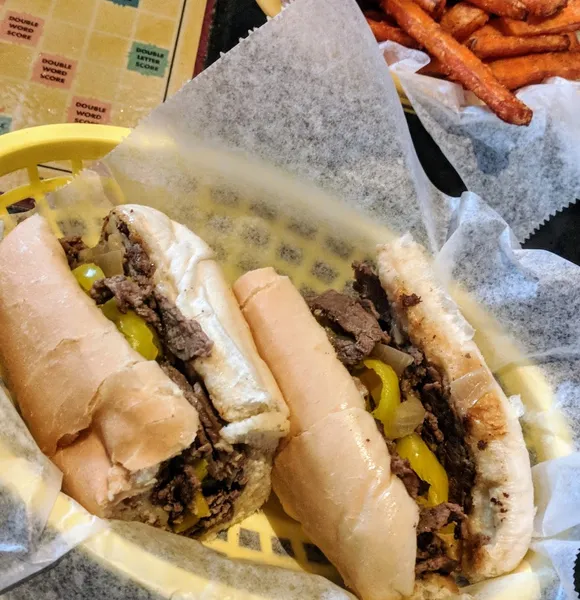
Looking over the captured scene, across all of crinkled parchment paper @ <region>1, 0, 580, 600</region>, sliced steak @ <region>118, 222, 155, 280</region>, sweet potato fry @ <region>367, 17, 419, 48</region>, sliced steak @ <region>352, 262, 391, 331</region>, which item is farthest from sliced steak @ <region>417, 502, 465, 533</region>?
sweet potato fry @ <region>367, 17, 419, 48</region>

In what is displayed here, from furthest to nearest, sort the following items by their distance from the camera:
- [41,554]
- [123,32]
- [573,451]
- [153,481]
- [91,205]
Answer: [123,32]
[91,205]
[573,451]
[153,481]
[41,554]

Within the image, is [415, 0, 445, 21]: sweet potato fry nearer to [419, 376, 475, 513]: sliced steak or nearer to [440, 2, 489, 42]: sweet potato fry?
→ [440, 2, 489, 42]: sweet potato fry

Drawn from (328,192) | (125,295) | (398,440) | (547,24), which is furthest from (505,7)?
(125,295)

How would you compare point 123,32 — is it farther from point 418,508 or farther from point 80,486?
point 418,508

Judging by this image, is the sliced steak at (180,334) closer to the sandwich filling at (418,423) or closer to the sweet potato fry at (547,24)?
the sandwich filling at (418,423)

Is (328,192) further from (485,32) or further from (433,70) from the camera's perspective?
(485,32)

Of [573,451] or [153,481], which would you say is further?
[573,451]

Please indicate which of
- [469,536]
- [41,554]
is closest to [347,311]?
[469,536]
